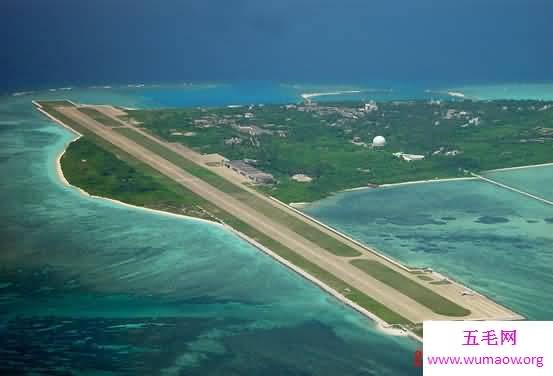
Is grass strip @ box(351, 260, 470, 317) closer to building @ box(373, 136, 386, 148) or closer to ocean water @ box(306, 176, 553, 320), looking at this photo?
ocean water @ box(306, 176, 553, 320)

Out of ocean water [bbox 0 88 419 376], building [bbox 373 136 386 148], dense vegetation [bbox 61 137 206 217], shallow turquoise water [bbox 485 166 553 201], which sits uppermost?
building [bbox 373 136 386 148]

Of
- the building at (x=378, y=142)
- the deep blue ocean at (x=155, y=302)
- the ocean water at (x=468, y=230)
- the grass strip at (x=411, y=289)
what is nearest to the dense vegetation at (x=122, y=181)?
the deep blue ocean at (x=155, y=302)

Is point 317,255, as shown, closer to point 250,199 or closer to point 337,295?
point 337,295

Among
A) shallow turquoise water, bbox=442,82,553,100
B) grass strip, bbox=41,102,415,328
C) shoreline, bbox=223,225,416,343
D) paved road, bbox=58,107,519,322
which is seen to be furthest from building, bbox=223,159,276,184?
shallow turquoise water, bbox=442,82,553,100

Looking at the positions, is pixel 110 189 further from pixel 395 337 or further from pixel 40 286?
pixel 395 337

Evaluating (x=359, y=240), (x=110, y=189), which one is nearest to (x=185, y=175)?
(x=110, y=189)
